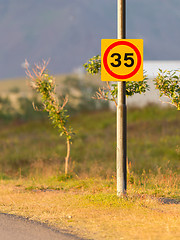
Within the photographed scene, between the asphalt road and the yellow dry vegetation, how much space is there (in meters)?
0.33

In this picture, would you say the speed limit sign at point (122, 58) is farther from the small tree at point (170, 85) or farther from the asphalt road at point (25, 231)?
the asphalt road at point (25, 231)

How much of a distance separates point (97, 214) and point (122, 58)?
377 cm

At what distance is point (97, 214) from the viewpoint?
32.1 feet

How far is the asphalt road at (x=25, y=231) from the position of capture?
26.3 ft

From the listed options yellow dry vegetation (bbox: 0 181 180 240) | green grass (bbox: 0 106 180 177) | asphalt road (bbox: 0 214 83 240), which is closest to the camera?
asphalt road (bbox: 0 214 83 240)

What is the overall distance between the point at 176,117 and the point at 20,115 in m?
27.6

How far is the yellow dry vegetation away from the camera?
8.30m

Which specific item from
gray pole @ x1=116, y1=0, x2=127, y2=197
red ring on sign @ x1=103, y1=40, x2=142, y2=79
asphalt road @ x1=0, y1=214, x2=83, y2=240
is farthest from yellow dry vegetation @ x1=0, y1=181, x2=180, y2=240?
red ring on sign @ x1=103, y1=40, x2=142, y2=79

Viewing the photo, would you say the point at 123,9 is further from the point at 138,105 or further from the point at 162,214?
the point at 138,105

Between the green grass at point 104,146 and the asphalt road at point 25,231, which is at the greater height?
the green grass at point 104,146

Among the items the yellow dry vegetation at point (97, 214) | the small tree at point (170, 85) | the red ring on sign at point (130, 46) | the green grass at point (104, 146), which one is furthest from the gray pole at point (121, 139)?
the green grass at point (104, 146)

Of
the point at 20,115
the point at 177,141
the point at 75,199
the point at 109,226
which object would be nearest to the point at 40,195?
the point at 75,199

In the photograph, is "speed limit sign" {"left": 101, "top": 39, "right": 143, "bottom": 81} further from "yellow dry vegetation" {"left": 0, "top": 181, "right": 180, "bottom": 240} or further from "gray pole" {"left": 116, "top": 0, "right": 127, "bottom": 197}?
"yellow dry vegetation" {"left": 0, "top": 181, "right": 180, "bottom": 240}

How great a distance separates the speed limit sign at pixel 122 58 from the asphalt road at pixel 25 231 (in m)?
3.91
